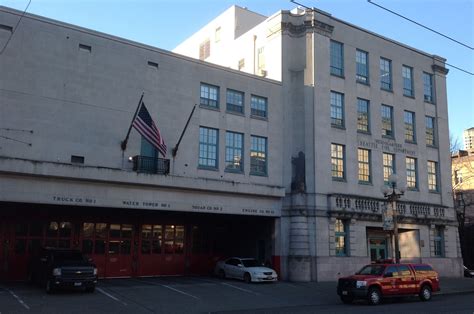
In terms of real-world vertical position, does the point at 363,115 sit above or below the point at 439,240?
above

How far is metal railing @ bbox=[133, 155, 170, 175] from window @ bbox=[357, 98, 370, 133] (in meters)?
14.8

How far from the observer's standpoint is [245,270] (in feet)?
96.2

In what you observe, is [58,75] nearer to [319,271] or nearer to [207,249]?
[207,249]

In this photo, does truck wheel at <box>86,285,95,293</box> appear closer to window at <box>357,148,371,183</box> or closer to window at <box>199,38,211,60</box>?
window at <box>357,148,371,183</box>

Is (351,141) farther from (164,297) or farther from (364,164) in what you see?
(164,297)

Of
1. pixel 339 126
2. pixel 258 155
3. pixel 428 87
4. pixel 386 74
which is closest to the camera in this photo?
pixel 258 155

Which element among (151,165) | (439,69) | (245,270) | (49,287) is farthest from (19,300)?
(439,69)

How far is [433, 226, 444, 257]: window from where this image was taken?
38.6 m

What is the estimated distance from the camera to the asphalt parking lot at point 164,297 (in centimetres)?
1953

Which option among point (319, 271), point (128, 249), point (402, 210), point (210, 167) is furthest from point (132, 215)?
point (402, 210)

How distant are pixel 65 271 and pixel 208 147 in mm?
11331

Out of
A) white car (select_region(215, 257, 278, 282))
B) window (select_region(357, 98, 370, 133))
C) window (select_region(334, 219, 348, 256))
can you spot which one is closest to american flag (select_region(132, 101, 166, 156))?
white car (select_region(215, 257, 278, 282))

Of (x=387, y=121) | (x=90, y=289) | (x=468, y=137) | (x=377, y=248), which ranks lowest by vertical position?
(x=90, y=289)

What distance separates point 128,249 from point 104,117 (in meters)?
8.90
